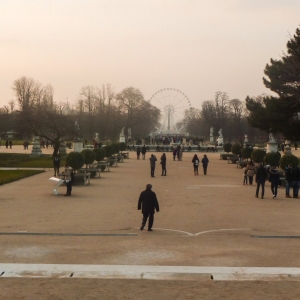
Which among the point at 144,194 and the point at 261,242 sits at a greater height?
the point at 144,194

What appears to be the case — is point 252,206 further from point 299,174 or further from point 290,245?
point 290,245

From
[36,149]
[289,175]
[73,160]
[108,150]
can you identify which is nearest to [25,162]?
[108,150]

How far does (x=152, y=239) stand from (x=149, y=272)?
10.3 ft

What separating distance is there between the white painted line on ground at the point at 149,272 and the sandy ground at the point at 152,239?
28 cm

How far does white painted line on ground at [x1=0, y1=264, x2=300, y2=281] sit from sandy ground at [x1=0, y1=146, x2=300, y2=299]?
0.91 ft

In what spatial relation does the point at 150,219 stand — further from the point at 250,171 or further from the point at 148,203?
the point at 250,171

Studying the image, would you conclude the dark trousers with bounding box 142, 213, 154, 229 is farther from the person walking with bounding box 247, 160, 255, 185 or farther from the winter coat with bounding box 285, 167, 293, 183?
the person walking with bounding box 247, 160, 255, 185

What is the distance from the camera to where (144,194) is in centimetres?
1415

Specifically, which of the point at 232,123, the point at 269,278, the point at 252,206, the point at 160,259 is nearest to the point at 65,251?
the point at 160,259

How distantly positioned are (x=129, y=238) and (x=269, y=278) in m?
4.30

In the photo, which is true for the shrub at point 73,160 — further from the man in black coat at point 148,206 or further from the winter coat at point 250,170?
the man in black coat at point 148,206

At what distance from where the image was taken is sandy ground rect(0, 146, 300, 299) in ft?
28.2

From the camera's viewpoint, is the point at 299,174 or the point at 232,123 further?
the point at 232,123

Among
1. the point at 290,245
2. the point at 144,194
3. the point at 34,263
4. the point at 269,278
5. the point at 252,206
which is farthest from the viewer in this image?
the point at 252,206
